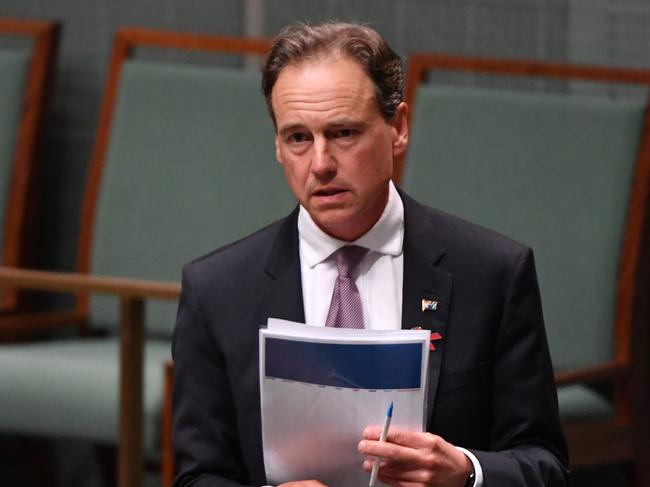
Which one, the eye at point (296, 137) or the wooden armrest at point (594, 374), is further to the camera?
the wooden armrest at point (594, 374)

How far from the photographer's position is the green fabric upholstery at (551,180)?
109 inches

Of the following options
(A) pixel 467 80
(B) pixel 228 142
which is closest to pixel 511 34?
(A) pixel 467 80

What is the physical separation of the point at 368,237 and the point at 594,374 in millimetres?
1217

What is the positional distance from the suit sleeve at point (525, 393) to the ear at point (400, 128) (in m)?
0.17

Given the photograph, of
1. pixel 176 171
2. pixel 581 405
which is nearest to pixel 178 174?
pixel 176 171

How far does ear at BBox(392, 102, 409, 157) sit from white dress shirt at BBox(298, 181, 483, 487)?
0.06 meters

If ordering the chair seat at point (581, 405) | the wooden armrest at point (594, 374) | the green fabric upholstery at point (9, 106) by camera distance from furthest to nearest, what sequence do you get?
the green fabric upholstery at point (9, 106), the chair seat at point (581, 405), the wooden armrest at point (594, 374)

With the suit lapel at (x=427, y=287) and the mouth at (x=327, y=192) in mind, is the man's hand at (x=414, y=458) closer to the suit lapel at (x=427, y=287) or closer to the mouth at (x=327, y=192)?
the suit lapel at (x=427, y=287)

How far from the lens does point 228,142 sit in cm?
309

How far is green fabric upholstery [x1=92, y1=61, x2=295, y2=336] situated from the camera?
307cm

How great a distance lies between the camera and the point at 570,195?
2801 mm

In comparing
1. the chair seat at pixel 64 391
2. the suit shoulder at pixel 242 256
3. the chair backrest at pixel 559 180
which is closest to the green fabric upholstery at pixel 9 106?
the chair seat at pixel 64 391

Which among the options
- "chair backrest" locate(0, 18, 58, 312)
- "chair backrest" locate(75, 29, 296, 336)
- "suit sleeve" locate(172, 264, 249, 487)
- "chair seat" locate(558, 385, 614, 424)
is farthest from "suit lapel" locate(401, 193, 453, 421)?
"chair backrest" locate(0, 18, 58, 312)

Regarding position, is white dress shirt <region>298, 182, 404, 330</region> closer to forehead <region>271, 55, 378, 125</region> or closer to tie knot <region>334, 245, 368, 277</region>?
tie knot <region>334, 245, 368, 277</region>
